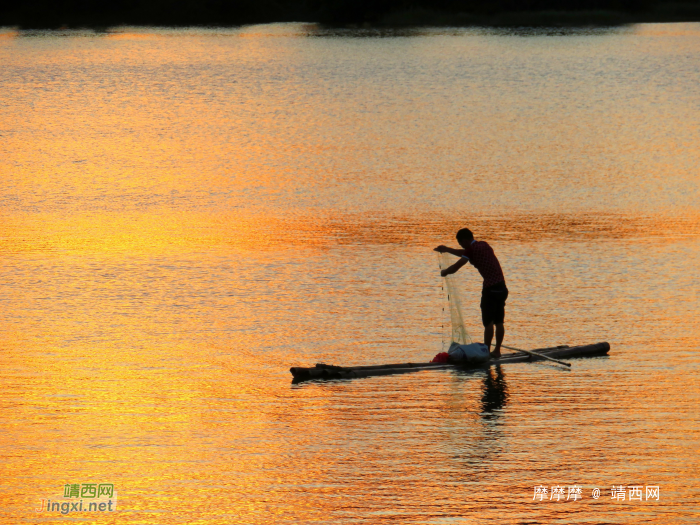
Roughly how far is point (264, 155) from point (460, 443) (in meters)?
23.4

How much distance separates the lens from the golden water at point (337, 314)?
388 inches

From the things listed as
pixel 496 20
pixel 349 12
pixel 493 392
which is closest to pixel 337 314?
pixel 493 392

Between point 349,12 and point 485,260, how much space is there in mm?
83664

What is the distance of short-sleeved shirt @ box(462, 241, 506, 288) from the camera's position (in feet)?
43.7

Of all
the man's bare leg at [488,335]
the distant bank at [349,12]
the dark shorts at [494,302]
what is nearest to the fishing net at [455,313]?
the man's bare leg at [488,335]

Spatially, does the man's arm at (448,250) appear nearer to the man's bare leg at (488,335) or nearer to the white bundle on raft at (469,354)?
the man's bare leg at (488,335)

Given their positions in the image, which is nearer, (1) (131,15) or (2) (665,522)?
Answer: (2) (665,522)

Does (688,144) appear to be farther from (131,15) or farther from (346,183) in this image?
(131,15)

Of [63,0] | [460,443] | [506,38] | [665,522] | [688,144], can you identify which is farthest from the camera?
[63,0]

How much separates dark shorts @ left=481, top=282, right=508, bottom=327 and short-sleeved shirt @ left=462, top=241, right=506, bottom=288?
0.07 meters

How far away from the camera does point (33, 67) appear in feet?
211

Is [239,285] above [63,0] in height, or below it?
below

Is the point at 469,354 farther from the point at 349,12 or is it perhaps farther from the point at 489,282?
the point at 349,12

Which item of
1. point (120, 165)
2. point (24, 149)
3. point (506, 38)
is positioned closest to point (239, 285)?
point (120, 165)
